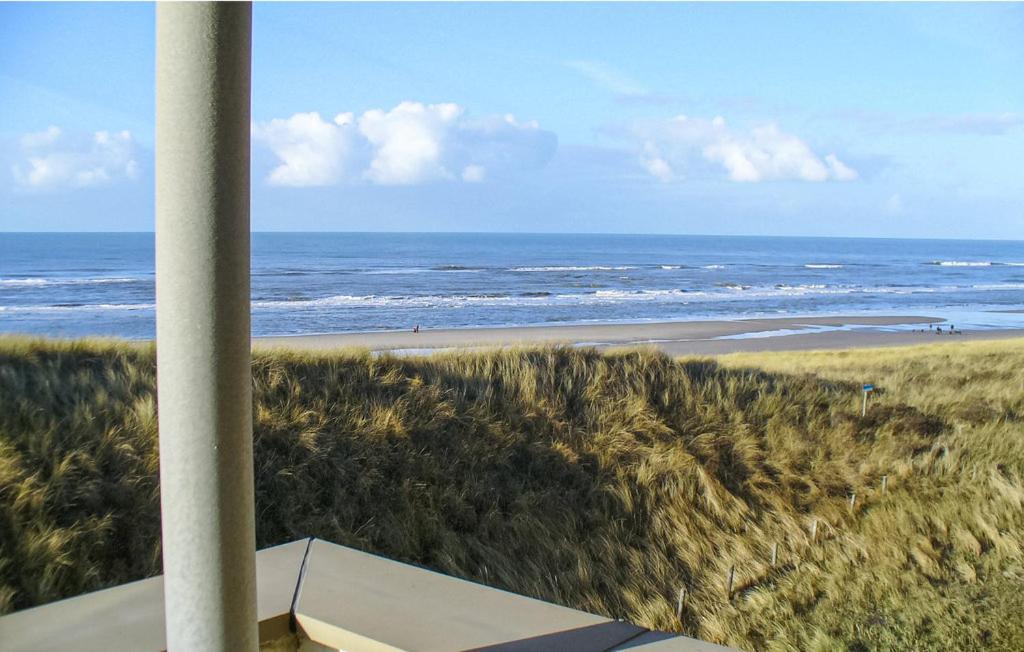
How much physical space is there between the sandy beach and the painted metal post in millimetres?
17867

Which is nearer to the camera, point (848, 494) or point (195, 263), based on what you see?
point (195, 263)

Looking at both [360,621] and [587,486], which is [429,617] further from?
[587,486]

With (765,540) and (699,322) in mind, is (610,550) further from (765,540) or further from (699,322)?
(699,322)

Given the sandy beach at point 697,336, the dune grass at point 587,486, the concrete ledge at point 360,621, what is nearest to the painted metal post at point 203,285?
the concrete ledge at point 360,621

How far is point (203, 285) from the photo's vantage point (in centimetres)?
211

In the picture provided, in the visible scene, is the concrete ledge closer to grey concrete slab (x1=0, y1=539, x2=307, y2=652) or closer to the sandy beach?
grey concrete slab (x1=0, y1=539, x2=307, y2=652)

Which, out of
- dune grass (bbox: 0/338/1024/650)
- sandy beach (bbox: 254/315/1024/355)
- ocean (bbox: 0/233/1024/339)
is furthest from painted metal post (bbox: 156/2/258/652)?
ocean (bbox: 0/233/1024/339)

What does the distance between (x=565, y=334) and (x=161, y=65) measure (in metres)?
24.0

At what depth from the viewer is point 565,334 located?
25.9 m

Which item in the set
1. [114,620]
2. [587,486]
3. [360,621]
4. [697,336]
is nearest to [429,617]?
[360,621]

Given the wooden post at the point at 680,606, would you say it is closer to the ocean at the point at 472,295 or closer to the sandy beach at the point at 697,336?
the sandy beach at the point at 697,336

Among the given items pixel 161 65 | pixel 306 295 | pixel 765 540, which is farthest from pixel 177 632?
pixel 306 295

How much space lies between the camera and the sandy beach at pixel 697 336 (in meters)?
22.8

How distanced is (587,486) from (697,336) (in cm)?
1785
